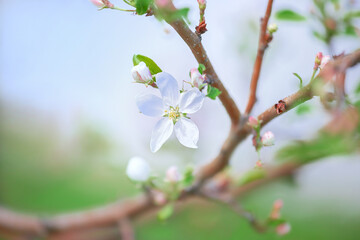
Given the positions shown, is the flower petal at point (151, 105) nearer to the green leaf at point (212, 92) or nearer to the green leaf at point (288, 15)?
the green leaf at point (212, 92)

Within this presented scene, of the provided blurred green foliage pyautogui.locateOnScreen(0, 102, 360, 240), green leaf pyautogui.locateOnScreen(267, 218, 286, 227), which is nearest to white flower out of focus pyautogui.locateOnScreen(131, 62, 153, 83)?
green leaf pyautogui.locateOnScreen(267, 218, 286, 227)

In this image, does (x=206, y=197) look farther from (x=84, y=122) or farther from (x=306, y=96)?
(x=84, y=122)

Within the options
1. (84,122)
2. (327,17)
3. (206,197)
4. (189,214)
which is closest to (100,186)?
(84,122)

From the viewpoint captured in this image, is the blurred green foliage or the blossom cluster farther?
the blurred green foliage

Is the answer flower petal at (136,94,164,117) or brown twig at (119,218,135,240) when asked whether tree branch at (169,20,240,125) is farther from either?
brown twig at (119,218,135,240)

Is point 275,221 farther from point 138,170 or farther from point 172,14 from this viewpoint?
point 172,14

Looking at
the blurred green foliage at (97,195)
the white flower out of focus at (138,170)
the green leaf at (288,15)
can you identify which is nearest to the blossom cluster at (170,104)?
the white flower out of focus at (138,170)

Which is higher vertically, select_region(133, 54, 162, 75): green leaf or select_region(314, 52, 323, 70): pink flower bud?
select_region(133, 54, 162, 75): green leaf

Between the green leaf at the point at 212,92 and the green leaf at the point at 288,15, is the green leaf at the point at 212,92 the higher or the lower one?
the lower one

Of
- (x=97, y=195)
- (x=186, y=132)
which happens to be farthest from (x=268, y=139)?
(x=97, y=195)
